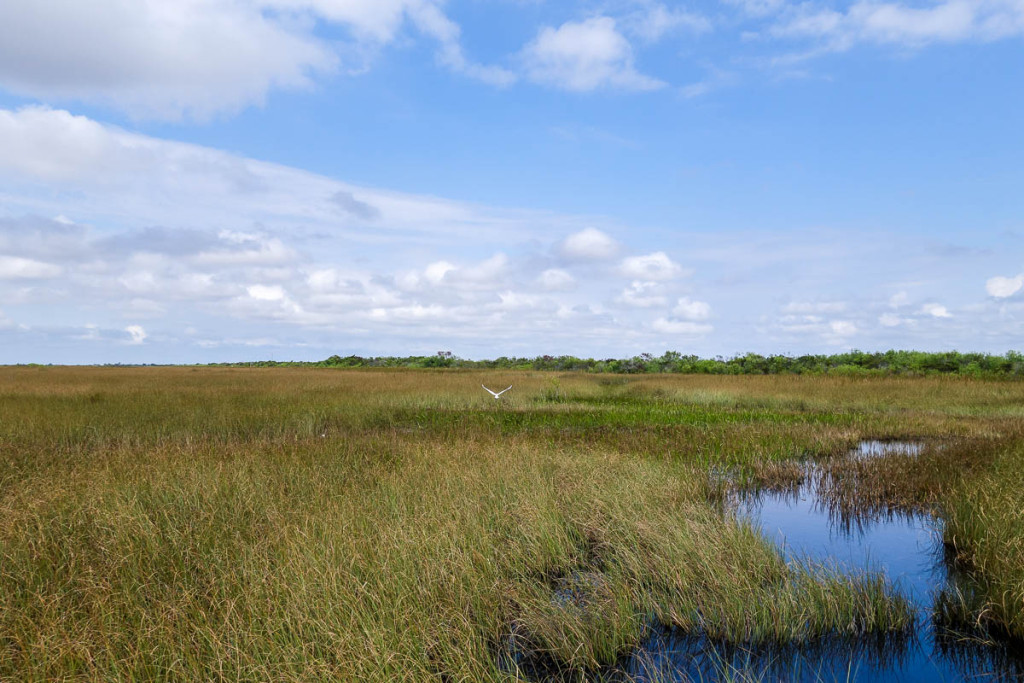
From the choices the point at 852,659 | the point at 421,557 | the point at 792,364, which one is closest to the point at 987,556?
the point at 852,659

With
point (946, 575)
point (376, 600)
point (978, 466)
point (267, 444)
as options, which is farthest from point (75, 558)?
point (978, 466)

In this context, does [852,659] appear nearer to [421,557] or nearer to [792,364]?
[421,557]

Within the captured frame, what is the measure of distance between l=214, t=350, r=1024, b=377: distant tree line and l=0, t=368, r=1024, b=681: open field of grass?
29.0m

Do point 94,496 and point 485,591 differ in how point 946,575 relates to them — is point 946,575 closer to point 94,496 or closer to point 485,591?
point 485,591

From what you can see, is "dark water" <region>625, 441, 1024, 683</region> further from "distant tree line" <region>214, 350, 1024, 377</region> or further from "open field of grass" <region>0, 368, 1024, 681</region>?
"distant tree line" <region>214, 350, 1024, 377</region>

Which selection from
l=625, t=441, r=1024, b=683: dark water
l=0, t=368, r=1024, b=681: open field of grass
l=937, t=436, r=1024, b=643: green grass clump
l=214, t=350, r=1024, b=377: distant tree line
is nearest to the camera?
l=0, t=368, r=1024, b=681: open field of grass

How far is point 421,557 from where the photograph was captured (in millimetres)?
5574

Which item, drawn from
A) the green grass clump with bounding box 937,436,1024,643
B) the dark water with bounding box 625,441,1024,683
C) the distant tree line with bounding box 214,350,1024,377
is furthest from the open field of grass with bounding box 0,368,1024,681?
the distant tree line with bounding box 214,350,1024,377

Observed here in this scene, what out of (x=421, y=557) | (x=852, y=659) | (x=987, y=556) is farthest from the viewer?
(x=987, y=556)

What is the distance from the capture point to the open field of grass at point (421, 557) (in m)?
4.27

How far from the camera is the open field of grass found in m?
4.27

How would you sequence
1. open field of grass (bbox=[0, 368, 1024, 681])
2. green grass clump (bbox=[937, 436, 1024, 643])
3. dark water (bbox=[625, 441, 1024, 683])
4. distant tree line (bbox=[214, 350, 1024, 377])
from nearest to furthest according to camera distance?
open field of grass (bbox=[0, 368, 1024, 681]) < dark water (bbox=[625, 441, 1024, 683]) < green grass clump (bbox=[937, 436, 1024, 643]) < distant tree line (bbox=[214, 350, 1024, 377])

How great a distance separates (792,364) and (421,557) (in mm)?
45671

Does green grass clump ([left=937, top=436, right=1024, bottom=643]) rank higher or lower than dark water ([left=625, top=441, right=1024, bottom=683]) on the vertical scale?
higher
